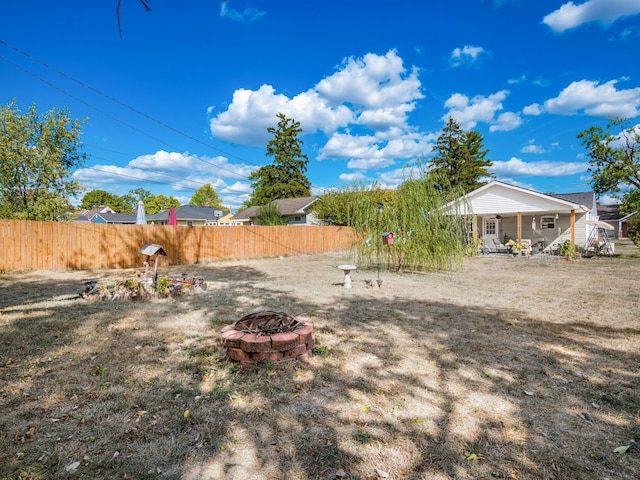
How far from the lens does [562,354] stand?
356 cm

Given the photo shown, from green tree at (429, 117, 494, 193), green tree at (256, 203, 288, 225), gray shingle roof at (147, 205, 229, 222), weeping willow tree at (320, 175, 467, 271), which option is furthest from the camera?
gray shingle roof at (147, 205, 229, 222)

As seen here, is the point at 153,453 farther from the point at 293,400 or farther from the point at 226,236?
the point at 226,236

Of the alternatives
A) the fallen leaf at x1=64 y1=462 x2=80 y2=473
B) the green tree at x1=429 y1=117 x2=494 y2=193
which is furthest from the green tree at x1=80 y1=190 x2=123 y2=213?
the fallen leaf at x1=64 y1=462 x2=80 y2=473

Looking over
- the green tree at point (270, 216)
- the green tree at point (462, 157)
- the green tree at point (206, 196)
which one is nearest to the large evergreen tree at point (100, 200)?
the green tree at point (206, 196)

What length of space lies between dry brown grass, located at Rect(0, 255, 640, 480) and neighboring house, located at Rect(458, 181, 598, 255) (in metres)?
12.5

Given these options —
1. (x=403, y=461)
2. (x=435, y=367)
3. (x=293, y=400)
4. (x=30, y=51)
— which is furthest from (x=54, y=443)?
(x=30, y=51)

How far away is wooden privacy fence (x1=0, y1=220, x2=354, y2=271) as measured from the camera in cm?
991

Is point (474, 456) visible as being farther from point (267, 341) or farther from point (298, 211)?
point (298, 211)

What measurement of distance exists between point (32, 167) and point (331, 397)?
15.1m

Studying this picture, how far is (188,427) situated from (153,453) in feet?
0.91

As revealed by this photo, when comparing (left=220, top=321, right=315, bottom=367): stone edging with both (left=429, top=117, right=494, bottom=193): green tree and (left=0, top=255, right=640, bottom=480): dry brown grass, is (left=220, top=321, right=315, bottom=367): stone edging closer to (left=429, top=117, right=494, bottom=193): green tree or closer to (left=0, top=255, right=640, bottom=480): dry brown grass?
(left=0, top=255, right=640, bottom=480): dry brown grass

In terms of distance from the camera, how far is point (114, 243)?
11562mm

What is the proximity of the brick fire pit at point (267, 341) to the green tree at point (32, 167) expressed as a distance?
13.4m

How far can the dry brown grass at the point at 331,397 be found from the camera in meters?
1.92
